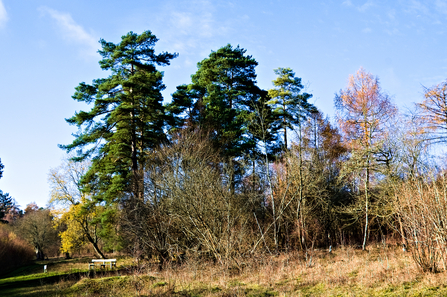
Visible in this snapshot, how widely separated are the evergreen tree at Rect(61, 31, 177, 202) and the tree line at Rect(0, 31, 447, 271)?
84 mm

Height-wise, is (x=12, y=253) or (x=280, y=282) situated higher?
(x=280, y=282)

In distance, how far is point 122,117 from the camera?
23.2 m

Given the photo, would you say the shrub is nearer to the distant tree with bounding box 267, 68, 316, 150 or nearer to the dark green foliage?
the dark green foliage

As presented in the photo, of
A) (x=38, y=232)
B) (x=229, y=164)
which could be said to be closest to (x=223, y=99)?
(x=229, y=164)

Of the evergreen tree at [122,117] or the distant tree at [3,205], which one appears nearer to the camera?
the evergreen tree at [122,117]

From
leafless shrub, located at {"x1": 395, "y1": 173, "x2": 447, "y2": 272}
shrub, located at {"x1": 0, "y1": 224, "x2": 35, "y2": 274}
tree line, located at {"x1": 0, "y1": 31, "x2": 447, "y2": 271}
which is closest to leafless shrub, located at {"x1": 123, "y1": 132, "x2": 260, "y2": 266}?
tree line, located at {"x1": 0, "y1": 31, "x2": 447, "y2": 271}

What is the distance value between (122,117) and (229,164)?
26.5 feet

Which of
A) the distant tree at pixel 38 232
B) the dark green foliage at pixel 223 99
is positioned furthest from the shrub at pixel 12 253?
the dark green foliage at pixel 223 99

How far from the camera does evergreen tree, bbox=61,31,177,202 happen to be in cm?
2245

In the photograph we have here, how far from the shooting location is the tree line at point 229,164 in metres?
15.5

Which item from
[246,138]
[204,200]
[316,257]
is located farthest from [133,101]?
[316,257]

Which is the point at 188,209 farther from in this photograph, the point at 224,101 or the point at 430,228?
the point at 224,101

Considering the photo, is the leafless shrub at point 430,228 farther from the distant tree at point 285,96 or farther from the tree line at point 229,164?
the distant tree at point 285,96

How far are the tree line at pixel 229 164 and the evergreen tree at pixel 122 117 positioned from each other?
3.3 inches
